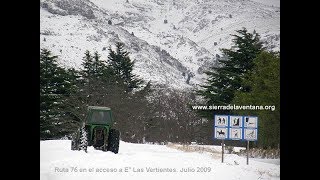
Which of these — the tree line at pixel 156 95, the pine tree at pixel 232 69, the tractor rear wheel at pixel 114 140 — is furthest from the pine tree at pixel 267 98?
the tractor rear wheel at pixel 114 140

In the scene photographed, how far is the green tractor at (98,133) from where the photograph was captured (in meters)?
9.16

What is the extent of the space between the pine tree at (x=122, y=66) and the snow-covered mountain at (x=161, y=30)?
0.08 meters

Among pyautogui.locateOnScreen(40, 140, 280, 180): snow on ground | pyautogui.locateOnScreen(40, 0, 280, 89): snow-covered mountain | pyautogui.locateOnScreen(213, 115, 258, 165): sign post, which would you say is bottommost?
pyautogui.locateOnScreen(40, 140, 280, 180): snow on ground

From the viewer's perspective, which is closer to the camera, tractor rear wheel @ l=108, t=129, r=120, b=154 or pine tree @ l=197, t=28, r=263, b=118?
tractor rear wheel @ l=108, t=129, r=120, b=154

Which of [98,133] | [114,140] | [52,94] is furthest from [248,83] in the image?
[52,94]

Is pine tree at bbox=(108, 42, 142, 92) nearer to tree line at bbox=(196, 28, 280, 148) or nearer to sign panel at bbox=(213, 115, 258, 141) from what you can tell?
tree line at bbox=(196, 28, 280, 148)

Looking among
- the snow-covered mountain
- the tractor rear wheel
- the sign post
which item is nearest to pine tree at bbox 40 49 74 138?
the snow-covered mountain

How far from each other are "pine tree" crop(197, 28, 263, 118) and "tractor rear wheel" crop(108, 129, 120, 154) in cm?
129

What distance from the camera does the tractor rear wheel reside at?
922 centimetres

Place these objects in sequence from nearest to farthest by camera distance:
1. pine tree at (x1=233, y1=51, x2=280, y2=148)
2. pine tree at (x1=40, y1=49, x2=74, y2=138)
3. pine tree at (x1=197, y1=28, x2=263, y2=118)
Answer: pine tree at (x1=40, y1=49, x2=74, y2=138) < pine tree at (x1=233, y1=51, x2=280, y2=148) < pine tree at (x1=197, y1=28, x2=263, y2=118)

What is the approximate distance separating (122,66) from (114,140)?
39.5 inches

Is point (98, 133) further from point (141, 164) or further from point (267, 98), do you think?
point (267, 98)

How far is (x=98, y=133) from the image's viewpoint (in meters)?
9.34
